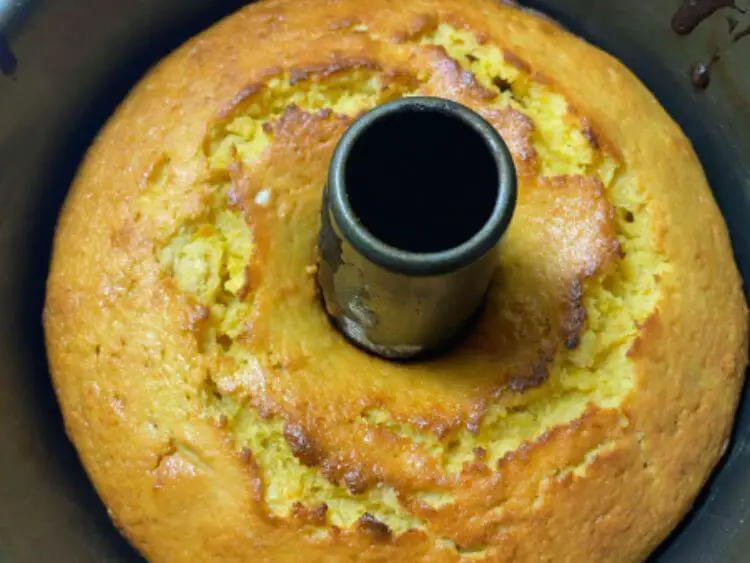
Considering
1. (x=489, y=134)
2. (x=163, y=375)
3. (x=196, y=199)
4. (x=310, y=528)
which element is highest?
(x=489, y=134)

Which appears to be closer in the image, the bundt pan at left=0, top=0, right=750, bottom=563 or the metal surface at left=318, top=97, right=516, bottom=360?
the metal surface at left=318, top=97, right=516, bottom=360

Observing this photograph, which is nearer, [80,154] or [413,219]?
[413,219]

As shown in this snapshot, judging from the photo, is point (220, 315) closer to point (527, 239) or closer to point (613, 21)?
point (527, 239)

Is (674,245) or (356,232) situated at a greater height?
(356,232)

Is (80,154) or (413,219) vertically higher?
(413,219)

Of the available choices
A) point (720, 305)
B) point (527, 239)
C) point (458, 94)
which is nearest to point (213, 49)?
point (458, 94)
